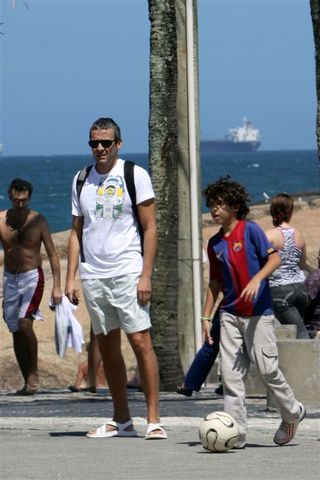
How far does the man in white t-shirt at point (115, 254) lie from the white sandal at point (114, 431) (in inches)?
1.4

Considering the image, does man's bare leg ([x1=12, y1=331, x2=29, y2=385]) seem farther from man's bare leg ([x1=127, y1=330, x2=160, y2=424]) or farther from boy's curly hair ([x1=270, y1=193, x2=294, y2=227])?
man's bare leg ([x1=127, y1=330, x2=160, y2=424])

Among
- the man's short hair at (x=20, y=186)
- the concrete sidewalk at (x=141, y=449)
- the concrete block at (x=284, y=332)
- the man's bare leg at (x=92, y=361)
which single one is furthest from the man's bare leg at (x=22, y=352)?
the concrete block at (x=284, y=332)

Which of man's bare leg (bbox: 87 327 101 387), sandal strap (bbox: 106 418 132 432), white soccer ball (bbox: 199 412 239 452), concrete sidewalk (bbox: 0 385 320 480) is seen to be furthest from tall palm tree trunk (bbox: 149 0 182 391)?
white soccer ball (bbox: 199 412 239 452)

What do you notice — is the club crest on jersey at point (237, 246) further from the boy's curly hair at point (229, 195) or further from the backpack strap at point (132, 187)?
the backpack strap at point (132, 187)

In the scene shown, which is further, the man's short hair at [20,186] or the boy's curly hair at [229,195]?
the man's short hair at [20,186]

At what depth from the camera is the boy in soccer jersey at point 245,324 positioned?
10.1 meters

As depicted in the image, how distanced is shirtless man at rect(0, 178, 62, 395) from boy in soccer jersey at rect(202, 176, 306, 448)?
14.5ft

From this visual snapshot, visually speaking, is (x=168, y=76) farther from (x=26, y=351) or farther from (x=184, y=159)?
(x=26, y=351)

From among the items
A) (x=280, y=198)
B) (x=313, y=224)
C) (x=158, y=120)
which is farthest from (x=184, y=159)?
(x=313, y=224)

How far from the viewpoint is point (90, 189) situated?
411 inches

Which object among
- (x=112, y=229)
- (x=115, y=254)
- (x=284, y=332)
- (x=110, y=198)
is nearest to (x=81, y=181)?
(x=110, y=198)

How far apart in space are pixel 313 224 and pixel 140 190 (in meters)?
18.3

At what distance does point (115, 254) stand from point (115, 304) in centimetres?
31

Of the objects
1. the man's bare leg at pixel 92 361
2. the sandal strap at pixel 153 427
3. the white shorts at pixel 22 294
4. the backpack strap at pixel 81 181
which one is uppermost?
the backpack strap at pixel 81 181
